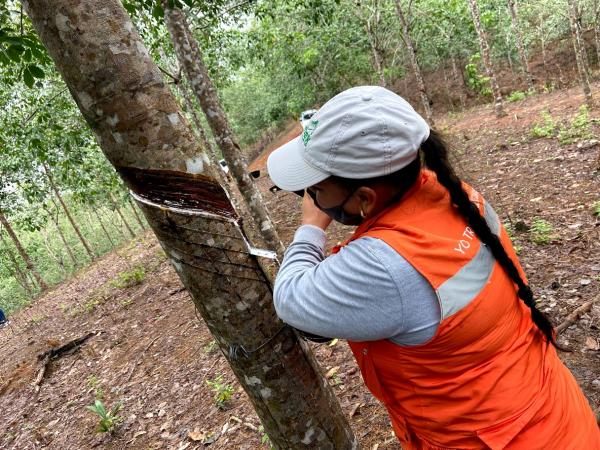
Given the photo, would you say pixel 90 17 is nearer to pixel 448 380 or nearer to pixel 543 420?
pixel 448 380

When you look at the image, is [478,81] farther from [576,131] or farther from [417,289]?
[417,289]

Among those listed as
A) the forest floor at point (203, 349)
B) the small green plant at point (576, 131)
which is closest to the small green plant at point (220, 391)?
the forest floor at point (203, 349)

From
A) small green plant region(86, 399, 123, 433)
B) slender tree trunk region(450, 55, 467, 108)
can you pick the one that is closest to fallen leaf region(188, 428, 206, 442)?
small green plant region(86, 399, 123, 433)

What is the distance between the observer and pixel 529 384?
1252 millimetres

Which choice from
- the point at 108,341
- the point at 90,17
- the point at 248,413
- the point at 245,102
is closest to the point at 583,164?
the point at 248,413

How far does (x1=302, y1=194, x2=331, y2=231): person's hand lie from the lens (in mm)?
1340

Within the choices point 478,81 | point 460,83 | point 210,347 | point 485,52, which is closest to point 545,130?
point 485,52

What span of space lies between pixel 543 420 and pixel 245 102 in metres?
32.8

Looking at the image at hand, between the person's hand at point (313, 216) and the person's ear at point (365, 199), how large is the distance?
14 centimetres

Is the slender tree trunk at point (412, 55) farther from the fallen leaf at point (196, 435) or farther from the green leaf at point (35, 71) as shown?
the green leaf at point (35, 71)

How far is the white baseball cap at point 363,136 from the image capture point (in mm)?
1101

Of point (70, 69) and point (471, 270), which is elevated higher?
point (70, 69)

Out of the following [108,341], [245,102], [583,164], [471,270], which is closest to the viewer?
[471,270]

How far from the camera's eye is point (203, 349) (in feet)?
17.4
